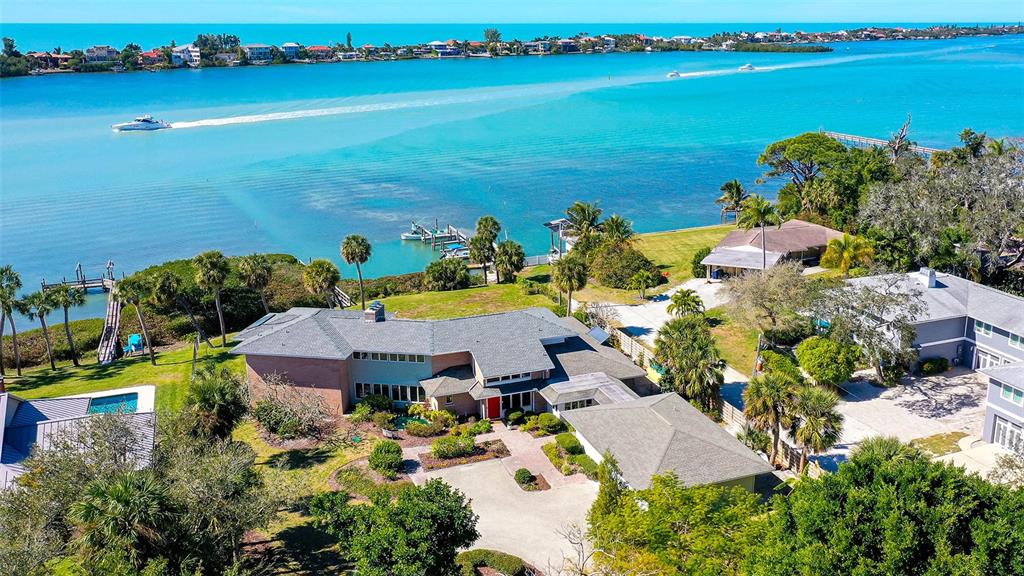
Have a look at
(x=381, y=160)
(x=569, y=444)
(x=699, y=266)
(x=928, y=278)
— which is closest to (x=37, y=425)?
(x=569, y=444)

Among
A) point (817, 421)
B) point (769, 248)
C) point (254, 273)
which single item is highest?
point (254, 273)

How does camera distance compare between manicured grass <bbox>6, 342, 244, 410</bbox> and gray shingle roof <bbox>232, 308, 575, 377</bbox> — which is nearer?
gray shingle roof <bbox>232, 308, 575, 377</bbox>

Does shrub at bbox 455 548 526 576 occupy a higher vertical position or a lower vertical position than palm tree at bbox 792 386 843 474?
lower

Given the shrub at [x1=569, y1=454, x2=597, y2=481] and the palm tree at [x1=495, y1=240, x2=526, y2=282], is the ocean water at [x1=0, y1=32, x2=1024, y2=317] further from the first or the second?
the shrub at [x1=569, y1=454, x2=597, y2=481]

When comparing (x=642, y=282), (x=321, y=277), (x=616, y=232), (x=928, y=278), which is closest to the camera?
(x=928, y=278)

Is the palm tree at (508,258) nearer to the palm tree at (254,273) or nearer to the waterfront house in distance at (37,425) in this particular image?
the palm tree at (254,273)

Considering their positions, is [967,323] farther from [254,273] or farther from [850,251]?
[254,273]

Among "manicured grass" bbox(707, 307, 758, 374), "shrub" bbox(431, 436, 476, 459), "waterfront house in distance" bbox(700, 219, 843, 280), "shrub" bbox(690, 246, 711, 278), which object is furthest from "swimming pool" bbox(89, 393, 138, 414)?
"waterfront house in distance" bbox(700, 219, 843, 280)
